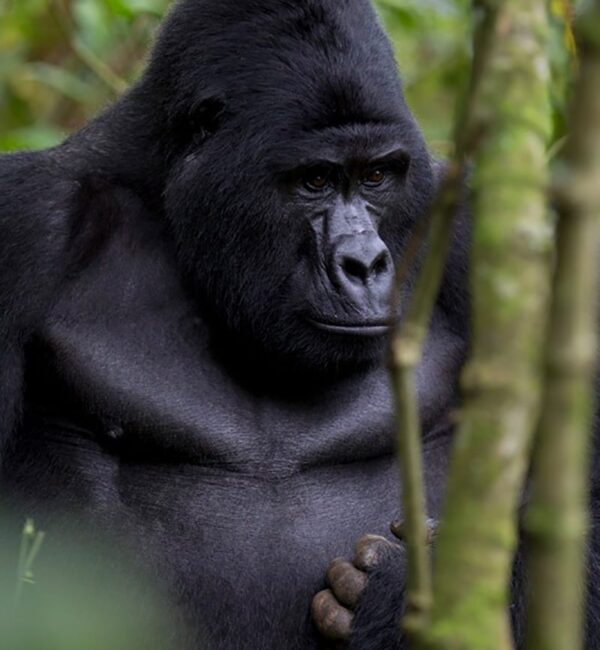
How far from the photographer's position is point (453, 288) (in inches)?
133

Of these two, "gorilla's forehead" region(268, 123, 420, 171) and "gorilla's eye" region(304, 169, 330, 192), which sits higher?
"gorilla's forehead" region(268, 123, 420, 171)

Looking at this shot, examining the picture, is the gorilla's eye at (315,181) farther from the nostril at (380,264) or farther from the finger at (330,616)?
the finger at (330,616)

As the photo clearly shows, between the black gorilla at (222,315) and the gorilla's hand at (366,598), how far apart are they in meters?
0.04

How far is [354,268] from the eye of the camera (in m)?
2.86

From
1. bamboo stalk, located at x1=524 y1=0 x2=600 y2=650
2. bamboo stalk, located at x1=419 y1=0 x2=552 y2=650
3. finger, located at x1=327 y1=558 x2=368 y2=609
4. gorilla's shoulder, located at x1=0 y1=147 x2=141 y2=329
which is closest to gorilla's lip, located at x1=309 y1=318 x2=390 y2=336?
finger, located at x1=327 y1=558 x2=368 y2=609

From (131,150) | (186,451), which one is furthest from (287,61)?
(186,451)

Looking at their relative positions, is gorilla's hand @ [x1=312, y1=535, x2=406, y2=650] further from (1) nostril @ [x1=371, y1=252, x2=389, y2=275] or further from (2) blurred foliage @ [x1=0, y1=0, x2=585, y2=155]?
(2) blurred foliage @ [x1=0, y1=0, x2=585, y2=155]

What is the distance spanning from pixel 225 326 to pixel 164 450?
308 millimetres

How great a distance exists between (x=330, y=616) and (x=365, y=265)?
0.76m

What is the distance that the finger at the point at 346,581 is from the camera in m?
2.95

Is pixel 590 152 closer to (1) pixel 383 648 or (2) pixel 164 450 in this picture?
(1) pixel 383 648

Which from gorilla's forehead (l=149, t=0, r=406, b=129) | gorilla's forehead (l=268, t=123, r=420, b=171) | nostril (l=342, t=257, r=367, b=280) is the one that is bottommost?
nostril (l=342, t=257, r=367, b=280)

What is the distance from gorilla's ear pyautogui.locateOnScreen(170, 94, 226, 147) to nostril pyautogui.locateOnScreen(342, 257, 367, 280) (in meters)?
0.48

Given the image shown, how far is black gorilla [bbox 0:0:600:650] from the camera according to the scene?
9.96 ft
